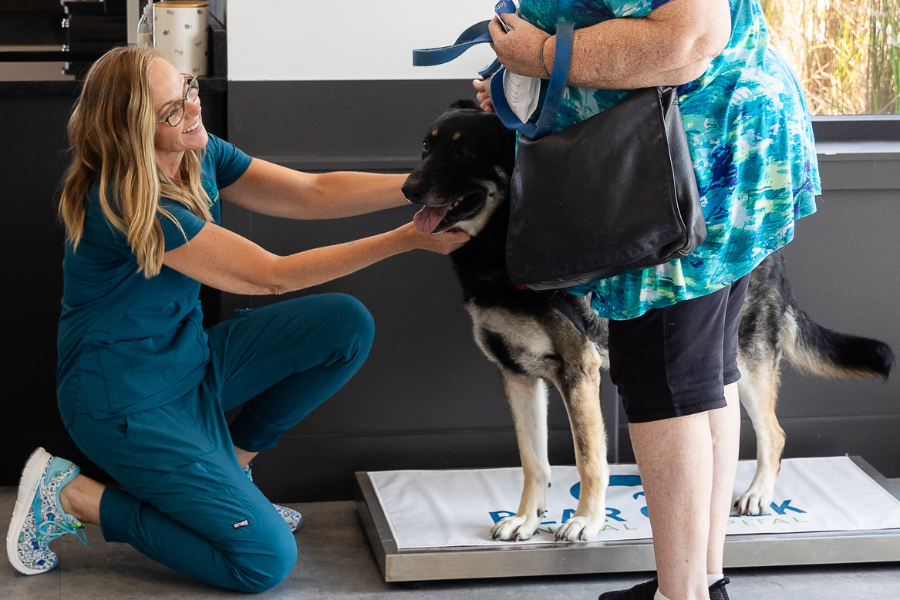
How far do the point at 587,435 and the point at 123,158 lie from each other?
1.09m

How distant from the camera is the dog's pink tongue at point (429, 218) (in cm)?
164

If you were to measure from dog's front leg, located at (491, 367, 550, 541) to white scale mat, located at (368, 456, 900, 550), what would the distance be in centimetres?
6

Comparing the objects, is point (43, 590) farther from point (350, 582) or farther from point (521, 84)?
point (521, 84)

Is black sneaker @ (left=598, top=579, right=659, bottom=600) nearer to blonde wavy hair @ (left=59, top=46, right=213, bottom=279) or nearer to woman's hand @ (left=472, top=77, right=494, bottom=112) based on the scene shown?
woman's hand @ (left=472, top=77, right=494, bottom=112)

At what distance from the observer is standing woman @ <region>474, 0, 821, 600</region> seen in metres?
1.13

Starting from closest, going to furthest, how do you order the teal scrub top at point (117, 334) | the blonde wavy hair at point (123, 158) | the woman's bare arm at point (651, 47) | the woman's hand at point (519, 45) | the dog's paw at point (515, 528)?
1. the woman's bare arm at point (651, 47)
2. the woman's hand at point (519, 45)
3. the blonde wavy hair at point (123, 158)
4. the teal scrub top at point (117, 334)
5. the dog's paw at point (515, 528)

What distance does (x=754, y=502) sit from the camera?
1.95 m

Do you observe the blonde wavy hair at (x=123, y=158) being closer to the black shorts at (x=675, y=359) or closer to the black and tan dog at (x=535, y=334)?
the black and tan dog at (x=535, y=334)

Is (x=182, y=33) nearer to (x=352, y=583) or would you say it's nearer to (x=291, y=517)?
(x=291, y=517)

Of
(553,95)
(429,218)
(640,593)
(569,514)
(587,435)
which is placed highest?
(553,95)

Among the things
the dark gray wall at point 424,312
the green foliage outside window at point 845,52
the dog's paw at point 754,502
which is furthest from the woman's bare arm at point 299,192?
the green foliage outside window at point 845,52

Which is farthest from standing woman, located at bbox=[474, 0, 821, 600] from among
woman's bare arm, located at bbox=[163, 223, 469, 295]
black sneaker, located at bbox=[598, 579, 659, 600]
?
woman's bare arm, located at bbox=[163, 223, 469, 295]

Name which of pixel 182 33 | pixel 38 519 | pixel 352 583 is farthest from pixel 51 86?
pixel 352 583

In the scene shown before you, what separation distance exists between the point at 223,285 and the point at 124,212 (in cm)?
22
